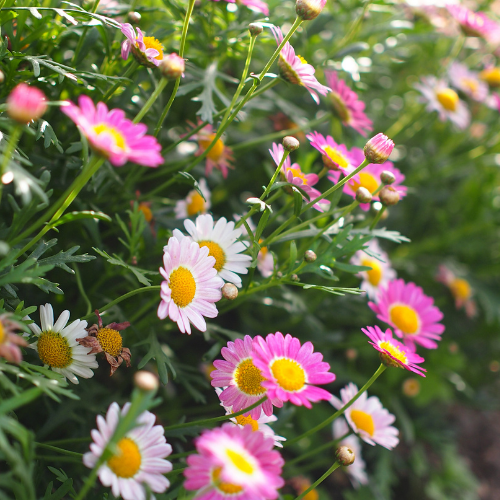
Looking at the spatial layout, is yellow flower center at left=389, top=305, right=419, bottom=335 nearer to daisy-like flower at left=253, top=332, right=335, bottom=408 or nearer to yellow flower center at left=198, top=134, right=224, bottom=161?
daisy-like flower at left=253, top=332, right=335, bottom=408

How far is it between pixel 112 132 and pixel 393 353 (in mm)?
698

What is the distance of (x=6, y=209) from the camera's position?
109cm

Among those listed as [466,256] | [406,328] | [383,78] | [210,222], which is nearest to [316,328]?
[406,328]

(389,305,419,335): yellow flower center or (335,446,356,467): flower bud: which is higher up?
(335,446,356,467): flower bud

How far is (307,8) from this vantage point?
0.92 metres

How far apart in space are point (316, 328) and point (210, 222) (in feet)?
1.97

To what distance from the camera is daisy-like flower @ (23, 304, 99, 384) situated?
872mm

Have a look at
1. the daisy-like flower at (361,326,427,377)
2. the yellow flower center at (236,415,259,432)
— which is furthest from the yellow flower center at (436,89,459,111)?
the yellow flower center at (236,415,259,432)

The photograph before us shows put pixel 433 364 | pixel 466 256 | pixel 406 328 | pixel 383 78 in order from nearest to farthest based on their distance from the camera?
pixel 406 328
pixel 433 364
pixel 466 256
pixel 383 78

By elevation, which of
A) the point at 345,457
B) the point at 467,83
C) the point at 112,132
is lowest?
the point at 345,457

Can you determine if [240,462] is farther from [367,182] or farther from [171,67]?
[367,182]

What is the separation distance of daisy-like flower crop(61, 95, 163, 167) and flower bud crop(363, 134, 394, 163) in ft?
1.47

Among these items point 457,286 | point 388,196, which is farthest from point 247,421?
point 457,286

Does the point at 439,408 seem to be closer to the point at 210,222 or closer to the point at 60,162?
the point at 210,222
